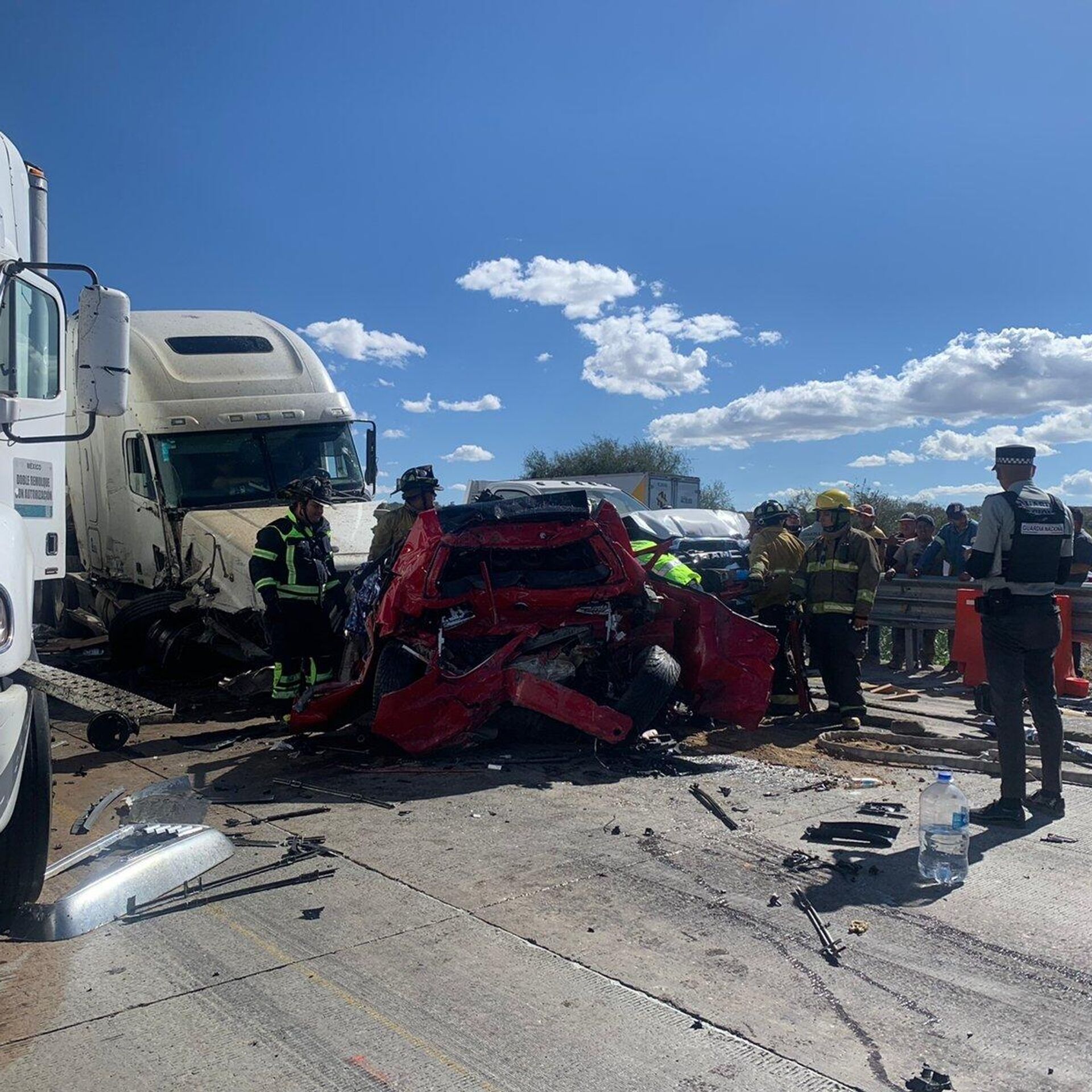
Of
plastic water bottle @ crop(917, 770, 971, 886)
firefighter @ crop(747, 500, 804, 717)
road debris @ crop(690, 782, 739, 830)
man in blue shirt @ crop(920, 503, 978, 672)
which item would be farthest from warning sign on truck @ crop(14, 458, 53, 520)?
man in blue shirt @ crop(920, 503, 978, 672)

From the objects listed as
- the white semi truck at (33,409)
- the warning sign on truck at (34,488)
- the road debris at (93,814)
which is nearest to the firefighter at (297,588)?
the road debris at (93,814)

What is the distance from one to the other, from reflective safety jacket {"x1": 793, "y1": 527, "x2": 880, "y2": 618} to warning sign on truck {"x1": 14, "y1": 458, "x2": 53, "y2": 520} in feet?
18.1

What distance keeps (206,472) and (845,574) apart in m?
6.15

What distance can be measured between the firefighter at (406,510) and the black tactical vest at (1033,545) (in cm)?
464

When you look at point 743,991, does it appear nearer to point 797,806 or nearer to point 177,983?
point 177,983

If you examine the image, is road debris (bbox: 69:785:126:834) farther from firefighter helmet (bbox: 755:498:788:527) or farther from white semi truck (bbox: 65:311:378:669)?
firefighter helmet (bbox: 755:498:788:527)

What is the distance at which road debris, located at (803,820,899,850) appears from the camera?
4.99 m

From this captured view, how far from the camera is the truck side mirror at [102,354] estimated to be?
4.96m

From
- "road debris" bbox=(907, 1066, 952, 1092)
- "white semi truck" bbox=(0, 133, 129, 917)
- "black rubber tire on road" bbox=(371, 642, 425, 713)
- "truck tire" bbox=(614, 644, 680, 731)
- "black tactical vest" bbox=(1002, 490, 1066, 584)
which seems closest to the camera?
"road debris" bbox=(907, 1066, 952, 1092)

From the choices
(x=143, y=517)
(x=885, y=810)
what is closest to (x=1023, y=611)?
(x=885, y=810)

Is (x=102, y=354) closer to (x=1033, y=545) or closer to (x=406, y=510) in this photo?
(x=406, y=510)

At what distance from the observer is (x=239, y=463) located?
1062 cm

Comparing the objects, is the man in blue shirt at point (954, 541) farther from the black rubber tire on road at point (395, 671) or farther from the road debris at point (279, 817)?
the road debris at point (279, 817)

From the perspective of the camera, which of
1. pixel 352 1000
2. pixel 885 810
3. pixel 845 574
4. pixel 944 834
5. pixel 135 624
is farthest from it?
pixel 135 624
